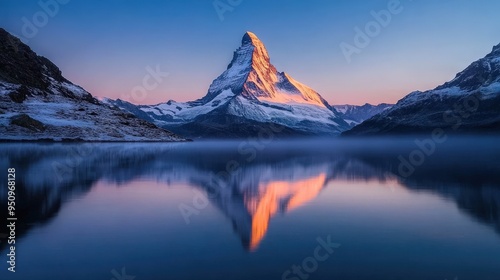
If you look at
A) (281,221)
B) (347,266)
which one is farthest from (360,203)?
(347,266)

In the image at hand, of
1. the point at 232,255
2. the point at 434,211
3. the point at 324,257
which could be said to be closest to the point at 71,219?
the point at 232,255

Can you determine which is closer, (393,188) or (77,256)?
(77,256)

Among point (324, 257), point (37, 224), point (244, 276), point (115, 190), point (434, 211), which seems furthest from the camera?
point (115, 190)

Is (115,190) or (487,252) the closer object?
(487,252)

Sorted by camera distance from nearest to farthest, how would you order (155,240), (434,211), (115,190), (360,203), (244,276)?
(244,276) < (155,240) < (434,211) < (360,203) < (115,190)

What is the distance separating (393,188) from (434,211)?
1342 centimetres

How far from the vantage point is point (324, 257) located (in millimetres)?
19500

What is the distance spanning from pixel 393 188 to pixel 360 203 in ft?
35.3

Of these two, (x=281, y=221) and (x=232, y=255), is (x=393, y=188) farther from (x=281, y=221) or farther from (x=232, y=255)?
(x=232, y=255)

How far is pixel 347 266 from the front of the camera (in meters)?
18.2

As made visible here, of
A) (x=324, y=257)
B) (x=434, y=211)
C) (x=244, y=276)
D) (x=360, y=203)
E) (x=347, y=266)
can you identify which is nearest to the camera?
(x=244, y=276)

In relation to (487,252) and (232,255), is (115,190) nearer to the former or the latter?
(232,255)

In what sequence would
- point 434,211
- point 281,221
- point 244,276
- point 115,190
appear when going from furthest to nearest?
point 115,190 < point 434,211 < point 281,221 < point 244,276

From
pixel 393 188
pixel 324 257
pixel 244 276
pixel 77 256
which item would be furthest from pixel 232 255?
pixel 393 188
